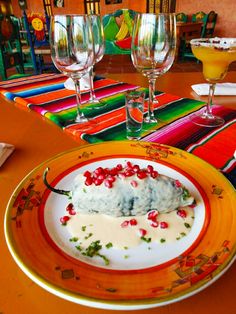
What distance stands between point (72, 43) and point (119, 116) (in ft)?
0.81

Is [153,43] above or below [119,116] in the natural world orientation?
above

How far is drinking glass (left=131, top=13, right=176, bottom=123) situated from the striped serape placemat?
0.09m

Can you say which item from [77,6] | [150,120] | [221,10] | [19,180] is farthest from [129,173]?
[77,6]

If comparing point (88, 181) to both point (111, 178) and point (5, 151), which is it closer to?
point (111, 178)

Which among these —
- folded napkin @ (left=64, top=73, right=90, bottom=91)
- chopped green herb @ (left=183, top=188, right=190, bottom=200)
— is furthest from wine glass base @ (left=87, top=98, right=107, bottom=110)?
chopped green herb @ (left=183, top=188, right=190, bottom=200)

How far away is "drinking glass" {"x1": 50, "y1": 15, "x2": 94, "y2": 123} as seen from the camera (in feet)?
2.25

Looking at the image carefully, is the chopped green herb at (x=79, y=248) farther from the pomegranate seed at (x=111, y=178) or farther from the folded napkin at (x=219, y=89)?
the folded napkin at (x=219, y=89)

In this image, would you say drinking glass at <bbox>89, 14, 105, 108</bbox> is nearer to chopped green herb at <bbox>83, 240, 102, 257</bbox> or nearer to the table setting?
the table setting

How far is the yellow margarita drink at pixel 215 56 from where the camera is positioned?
0.72 meters

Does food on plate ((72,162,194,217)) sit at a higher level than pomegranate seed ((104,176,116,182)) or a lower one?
lower

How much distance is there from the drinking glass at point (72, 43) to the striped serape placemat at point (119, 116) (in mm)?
150

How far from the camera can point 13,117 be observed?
Answer: 854mm

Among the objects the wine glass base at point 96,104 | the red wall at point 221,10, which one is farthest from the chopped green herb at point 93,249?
the red wall at point 221,10

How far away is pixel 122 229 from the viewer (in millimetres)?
403
